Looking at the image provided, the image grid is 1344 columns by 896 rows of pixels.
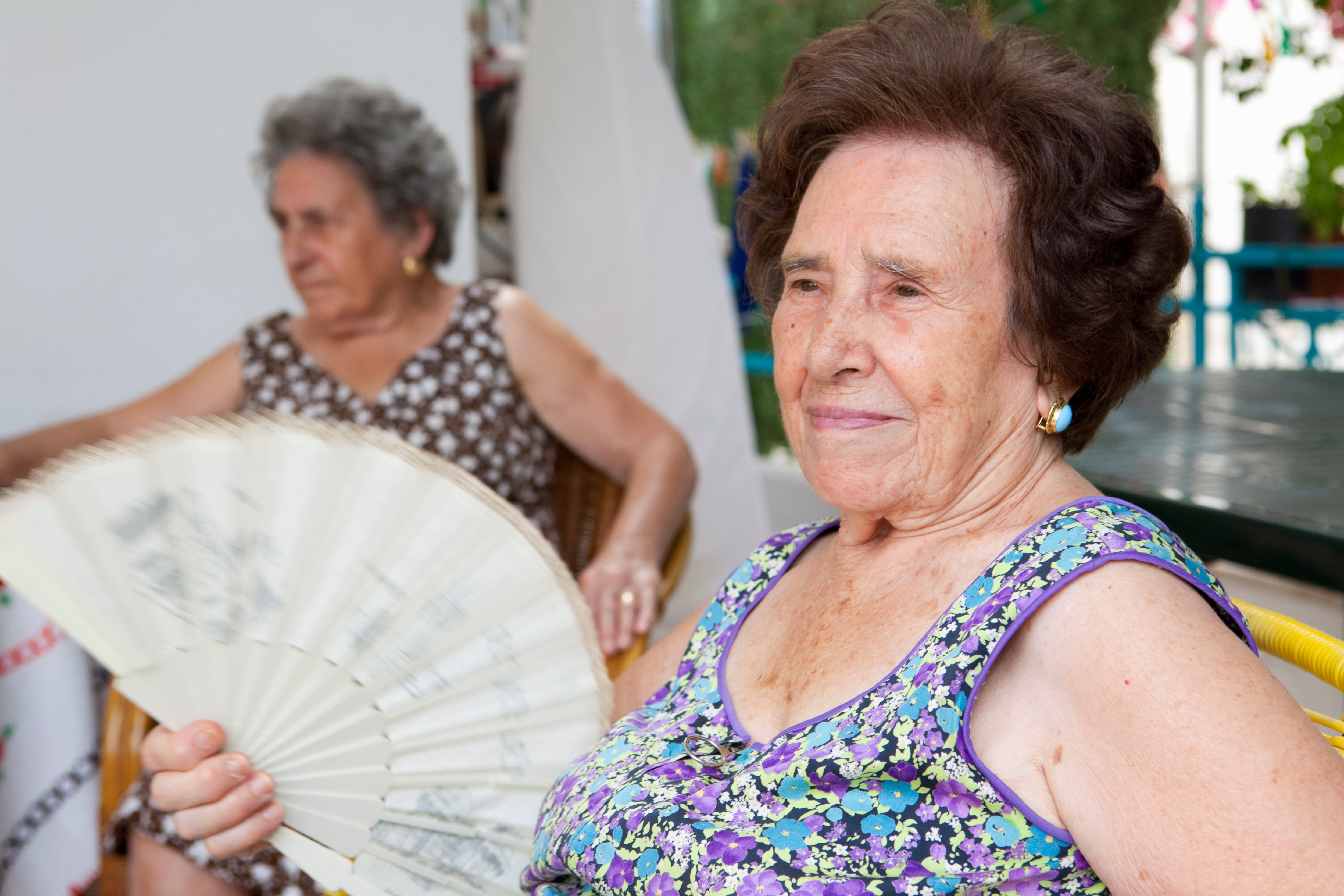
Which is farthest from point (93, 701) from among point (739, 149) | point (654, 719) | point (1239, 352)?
point (1239, 352)

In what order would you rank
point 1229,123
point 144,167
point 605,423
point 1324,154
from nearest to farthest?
point 605,423 < point 144,167 < point 1324,154 < point 1229,123

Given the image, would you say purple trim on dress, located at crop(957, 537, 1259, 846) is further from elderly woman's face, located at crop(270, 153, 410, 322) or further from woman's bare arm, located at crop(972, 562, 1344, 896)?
elderly woman's face, located at crop(270, 153, 410, 322)

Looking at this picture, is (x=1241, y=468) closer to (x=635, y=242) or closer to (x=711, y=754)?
(x=711, y=754)

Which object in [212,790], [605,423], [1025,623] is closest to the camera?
[1025,623]

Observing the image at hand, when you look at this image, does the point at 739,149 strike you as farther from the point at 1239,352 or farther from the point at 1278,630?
the point at 1278,630

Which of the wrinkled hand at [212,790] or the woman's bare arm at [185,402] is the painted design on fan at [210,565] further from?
the woman's bare arm at [185,402]

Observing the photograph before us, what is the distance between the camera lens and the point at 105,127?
2.92m

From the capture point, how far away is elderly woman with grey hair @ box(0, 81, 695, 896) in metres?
2.34

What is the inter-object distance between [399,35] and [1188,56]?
4126mm

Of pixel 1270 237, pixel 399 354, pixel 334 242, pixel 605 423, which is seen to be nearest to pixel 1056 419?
pixel 605 423

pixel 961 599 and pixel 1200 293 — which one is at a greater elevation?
pixel 961 599

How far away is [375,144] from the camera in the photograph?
2.53 meters

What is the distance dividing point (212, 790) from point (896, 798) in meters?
0.71

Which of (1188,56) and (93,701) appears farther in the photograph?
(1188,56)
